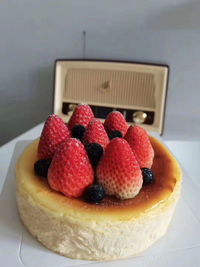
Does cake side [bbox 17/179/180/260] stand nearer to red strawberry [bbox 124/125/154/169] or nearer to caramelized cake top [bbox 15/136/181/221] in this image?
caramelized cake top [bbox 15/136/181/221]

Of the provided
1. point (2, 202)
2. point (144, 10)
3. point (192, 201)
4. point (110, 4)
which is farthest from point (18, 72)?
point (192, 201)

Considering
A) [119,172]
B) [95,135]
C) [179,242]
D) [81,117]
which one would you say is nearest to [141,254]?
[179,242]

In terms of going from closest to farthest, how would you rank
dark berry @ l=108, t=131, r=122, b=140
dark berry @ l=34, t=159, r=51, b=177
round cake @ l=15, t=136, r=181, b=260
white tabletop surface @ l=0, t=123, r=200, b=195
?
round cake @ l=15, t=136, r=181, b=260 → dark berry @ l=34, t=159, r=51, b=177 → dark berry @ l=108, t=131, r=122, b=140 → white tabletop surface @ l=0, t=123, r=200, b=195

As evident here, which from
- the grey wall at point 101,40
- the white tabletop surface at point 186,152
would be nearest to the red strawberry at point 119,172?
the white tabletop surface at point 186,152

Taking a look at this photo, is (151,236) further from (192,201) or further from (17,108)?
(17,108)

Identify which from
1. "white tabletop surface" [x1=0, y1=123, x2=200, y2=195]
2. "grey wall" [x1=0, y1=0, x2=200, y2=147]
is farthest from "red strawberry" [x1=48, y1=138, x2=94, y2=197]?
"grey wall" [x1=0, y1=0, x2=200, y2=147]

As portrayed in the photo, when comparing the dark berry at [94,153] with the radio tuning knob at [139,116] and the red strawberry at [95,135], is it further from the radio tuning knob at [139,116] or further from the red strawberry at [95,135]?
the radio tuning knob at [139,116]
